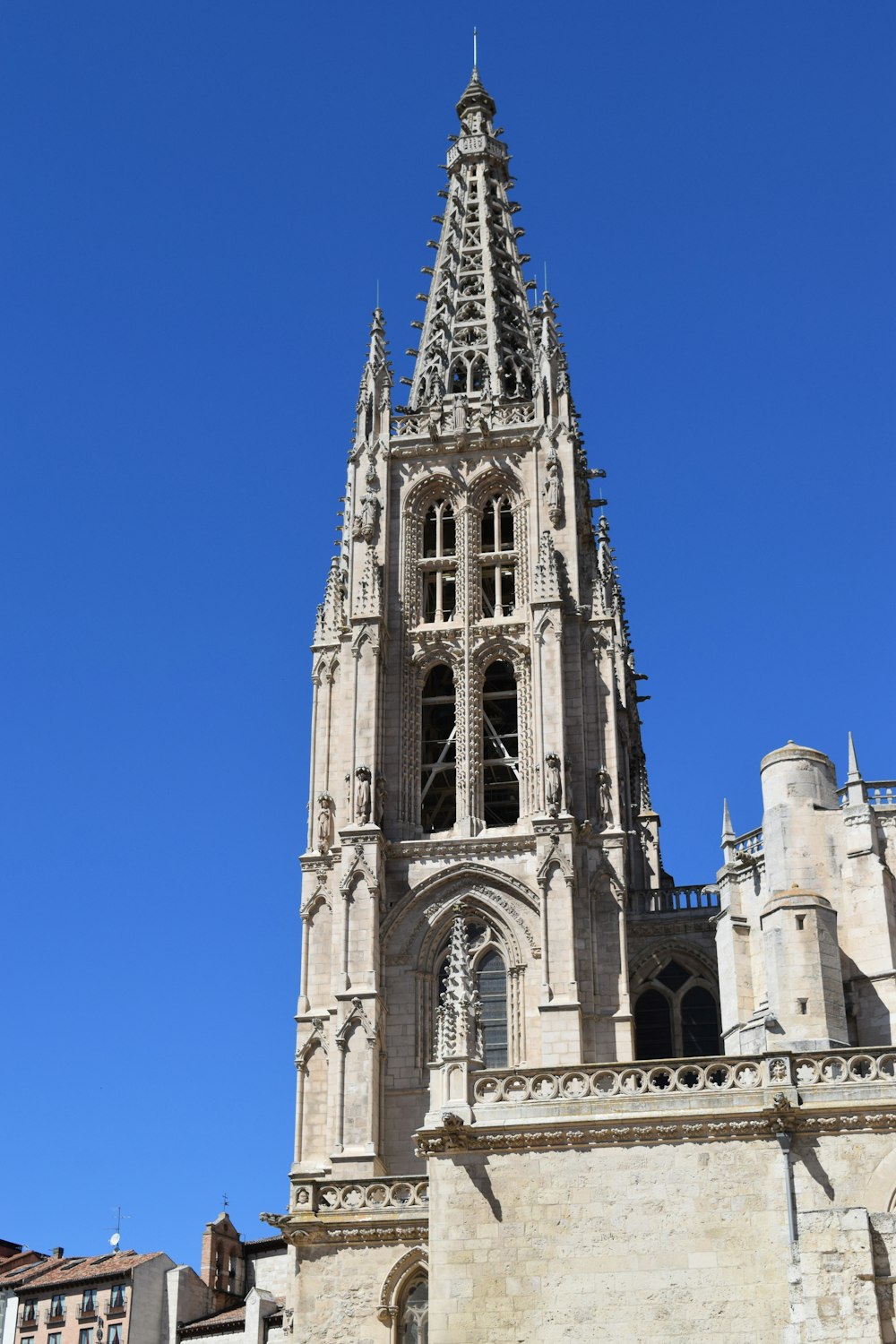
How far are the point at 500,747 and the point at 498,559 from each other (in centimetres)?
532

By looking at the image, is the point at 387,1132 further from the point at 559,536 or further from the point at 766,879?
the point at 559,536

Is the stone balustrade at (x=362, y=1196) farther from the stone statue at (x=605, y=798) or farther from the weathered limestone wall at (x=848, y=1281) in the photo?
the stone statue at (x=605, y=798)

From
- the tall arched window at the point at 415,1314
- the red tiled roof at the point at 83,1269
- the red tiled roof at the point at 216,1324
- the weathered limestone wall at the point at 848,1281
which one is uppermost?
the red tiled roof at the point at 83,1269

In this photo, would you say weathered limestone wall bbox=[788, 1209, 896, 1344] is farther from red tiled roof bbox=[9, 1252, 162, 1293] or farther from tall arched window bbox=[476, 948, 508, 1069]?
red tiled roof bbox=[9, 1252, 162, 1293]

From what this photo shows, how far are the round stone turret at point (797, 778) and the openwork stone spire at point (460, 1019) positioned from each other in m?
12.2

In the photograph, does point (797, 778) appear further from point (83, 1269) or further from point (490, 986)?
point (83, 1269)

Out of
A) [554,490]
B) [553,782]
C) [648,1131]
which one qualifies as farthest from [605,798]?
[648,1131]

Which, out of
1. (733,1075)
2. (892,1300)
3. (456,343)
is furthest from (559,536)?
(892,1300)

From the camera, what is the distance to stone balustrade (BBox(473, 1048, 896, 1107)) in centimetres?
2472

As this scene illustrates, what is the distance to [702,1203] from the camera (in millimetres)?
24078

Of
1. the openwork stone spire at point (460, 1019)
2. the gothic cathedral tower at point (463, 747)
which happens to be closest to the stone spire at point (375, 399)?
the gothic cathedral tower at point (463, 747)

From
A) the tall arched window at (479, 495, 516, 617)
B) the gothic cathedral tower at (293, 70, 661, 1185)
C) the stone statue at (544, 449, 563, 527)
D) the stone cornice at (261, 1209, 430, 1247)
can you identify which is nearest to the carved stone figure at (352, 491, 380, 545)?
the gothic cathedral tower at (293, 70, 661, 1185)

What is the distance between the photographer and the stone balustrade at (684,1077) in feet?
81.1

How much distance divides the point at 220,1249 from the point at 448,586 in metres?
24.8
